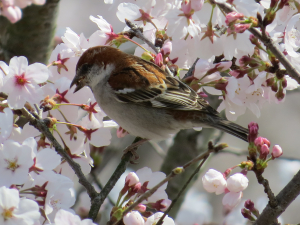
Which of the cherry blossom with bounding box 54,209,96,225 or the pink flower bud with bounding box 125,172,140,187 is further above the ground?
the cherry blossom with bounding box 54,209,96,225

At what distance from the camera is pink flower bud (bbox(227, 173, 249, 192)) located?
209 cm

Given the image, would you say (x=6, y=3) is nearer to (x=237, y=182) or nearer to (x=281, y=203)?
(x=237, y=182)

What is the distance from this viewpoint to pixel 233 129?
115 inches

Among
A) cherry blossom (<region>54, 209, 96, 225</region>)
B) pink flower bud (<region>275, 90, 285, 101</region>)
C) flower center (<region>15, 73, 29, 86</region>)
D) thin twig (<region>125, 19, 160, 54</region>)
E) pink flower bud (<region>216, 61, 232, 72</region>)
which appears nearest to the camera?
cherry blossom (<region>54, 209, 96, 225</region>)

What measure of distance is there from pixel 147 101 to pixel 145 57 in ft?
1.76

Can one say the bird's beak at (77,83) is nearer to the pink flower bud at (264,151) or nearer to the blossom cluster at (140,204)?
the blossom cluster at (140,204)

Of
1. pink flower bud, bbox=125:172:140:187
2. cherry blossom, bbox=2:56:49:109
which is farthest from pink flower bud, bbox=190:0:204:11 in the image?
pink flower bud, bbox=125:172:140:187

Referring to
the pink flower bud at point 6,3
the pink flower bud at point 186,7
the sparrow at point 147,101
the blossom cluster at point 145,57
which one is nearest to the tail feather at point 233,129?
the sparrow at point 147,101

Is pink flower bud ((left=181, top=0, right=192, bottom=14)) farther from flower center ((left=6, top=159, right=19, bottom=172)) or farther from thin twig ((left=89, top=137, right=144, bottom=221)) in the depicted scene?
flower center ((left=6, top=159, right=19, bottom=172))

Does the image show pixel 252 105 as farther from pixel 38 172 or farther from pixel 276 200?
pixel 38 172

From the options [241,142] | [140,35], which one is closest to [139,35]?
[140,35]

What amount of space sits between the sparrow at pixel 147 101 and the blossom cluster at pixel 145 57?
0.27 meters

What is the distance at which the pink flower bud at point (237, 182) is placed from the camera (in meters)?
2.09

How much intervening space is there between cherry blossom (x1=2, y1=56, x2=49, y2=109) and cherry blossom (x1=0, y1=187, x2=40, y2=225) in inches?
22.0
